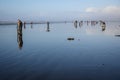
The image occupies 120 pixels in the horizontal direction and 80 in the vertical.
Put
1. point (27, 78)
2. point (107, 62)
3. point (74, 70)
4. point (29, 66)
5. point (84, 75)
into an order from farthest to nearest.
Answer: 1. point (107, 62)
2. point (29, 66)
3. point (74, 70)
4. point (84, 75)
5. point (27, 78)

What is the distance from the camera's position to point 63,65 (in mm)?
14375

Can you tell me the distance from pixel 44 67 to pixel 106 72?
4.59 m

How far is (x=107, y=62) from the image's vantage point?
1535cm

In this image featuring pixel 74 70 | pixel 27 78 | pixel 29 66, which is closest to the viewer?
pixel 27 78

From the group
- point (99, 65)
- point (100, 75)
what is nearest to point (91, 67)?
point (99, 65)

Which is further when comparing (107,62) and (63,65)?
(107,62)

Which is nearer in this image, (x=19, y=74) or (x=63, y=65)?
(x=19, y=74)

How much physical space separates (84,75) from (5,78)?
5000 millimetres

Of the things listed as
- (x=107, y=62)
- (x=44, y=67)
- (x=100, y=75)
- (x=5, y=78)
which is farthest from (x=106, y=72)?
(x=5, y=78)

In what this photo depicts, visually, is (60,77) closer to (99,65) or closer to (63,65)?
(63,65)

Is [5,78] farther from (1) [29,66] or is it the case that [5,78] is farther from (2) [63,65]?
(2) [63,65]

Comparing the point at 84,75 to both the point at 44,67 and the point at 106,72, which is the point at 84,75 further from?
the point at 44,67

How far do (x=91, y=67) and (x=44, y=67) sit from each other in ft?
11.8

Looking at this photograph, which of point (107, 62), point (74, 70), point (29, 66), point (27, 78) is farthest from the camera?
point (107, 62)
